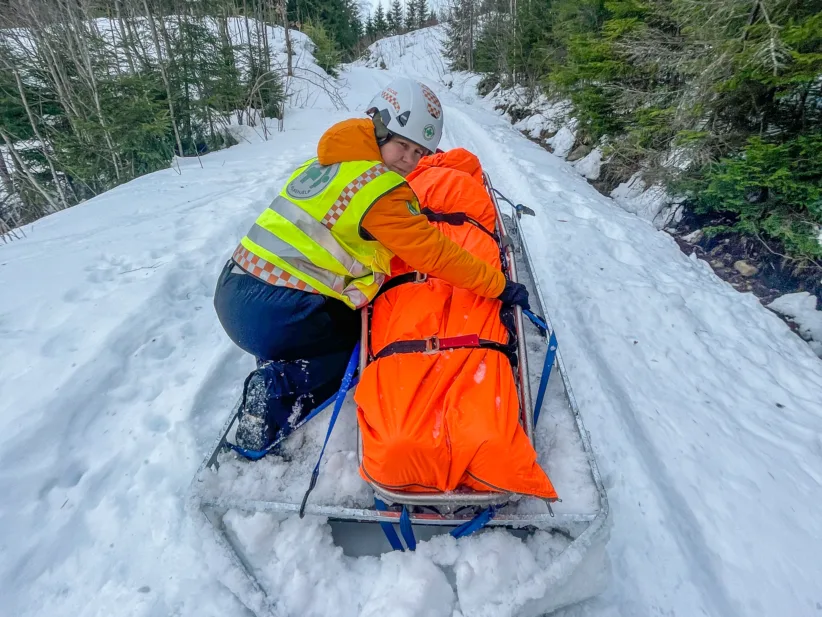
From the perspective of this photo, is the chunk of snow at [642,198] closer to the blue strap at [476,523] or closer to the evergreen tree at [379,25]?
the blue strap at [476,523]

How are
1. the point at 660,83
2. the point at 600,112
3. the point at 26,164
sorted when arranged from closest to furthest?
the point at 660,83, the point at 600,112, the point at 26,164

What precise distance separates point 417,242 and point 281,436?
1.10 metres

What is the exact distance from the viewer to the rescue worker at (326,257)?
184cm

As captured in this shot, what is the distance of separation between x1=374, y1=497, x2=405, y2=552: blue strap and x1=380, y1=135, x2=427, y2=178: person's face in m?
1.52

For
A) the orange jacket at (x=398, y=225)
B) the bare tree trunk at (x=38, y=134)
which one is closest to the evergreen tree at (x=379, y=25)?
the bare tree trunk at (x=38, y=134)

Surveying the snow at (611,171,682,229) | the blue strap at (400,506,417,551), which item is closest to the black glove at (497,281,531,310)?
the blue strap at (400,506,417,551)

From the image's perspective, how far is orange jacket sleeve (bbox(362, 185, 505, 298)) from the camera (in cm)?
183

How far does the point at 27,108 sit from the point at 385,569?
8.90m

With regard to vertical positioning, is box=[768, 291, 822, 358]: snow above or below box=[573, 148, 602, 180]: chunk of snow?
above

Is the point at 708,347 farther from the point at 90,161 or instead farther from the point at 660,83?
the point at 90,161

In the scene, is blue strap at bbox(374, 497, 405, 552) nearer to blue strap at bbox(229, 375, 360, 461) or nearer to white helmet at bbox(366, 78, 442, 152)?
blue strap at bbox(229, 375, 360, 461)

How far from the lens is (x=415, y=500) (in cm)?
152

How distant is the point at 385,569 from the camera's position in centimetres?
156

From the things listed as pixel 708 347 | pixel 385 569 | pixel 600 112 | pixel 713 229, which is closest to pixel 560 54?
pixel 600 112
